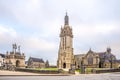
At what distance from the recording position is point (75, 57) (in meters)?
133

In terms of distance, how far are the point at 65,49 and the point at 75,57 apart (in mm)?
9569

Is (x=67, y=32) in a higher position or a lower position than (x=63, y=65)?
higher

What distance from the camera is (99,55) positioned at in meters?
126

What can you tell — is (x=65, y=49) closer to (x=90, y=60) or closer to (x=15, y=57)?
(x=90, y=60)

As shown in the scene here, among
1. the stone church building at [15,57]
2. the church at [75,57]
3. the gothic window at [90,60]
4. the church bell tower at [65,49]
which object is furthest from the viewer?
the church bell tower at [65,49]

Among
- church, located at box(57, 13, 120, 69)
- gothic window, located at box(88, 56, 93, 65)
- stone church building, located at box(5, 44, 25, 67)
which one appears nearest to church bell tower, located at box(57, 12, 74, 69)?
church, located at box(57, 13, 120, 69)

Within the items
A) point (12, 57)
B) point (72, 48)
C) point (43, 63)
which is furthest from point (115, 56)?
point (12, 57)

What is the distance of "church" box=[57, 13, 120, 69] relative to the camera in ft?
395

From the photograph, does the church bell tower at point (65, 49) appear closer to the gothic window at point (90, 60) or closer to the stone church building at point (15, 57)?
the gothic window at point (90, 60)

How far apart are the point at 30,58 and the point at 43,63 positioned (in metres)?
12.7

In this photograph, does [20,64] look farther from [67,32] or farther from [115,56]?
[115,56]

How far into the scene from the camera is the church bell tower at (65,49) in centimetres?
12488

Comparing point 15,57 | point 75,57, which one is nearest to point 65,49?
point 75,57

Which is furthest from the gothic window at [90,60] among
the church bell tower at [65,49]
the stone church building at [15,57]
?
the stone church building at [15,57]
